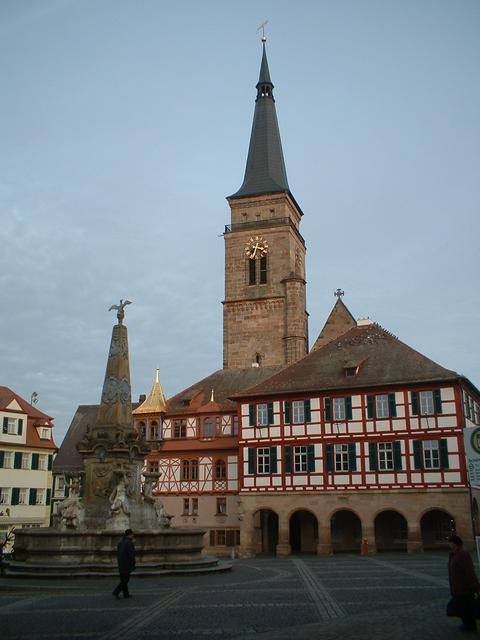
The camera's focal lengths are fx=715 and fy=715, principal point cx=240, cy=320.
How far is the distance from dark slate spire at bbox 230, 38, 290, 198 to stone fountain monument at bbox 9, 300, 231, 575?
135 ft

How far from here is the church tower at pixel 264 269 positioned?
57.4m

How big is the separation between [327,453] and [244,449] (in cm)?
507

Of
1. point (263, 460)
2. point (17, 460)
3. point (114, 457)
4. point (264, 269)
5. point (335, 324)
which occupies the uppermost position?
point (264, 269)

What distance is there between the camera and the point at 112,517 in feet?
69.9

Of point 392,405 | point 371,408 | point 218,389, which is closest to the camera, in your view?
point 392,405

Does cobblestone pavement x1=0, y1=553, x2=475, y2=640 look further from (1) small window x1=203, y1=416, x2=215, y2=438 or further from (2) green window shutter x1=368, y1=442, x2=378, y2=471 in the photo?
(1) small window x1=203, y1=416, x2=215, y2=438

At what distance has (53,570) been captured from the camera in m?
19.3

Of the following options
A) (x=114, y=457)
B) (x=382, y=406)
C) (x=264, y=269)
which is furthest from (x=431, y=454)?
(x=264, y=269)

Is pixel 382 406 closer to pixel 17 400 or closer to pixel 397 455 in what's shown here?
pixel 397 455

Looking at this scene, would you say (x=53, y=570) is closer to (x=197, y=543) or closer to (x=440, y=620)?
(x=197, y=543)

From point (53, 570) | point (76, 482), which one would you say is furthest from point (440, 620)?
point (76, 482)

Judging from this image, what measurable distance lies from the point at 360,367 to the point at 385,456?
207 inches

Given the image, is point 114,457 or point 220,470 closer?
point 114,457

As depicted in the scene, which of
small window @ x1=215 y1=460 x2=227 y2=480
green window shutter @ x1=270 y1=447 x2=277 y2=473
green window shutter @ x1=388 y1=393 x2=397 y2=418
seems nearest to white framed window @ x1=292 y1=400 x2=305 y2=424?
green window shutter @ x1=270 y1=447 x2=277 y2=473
